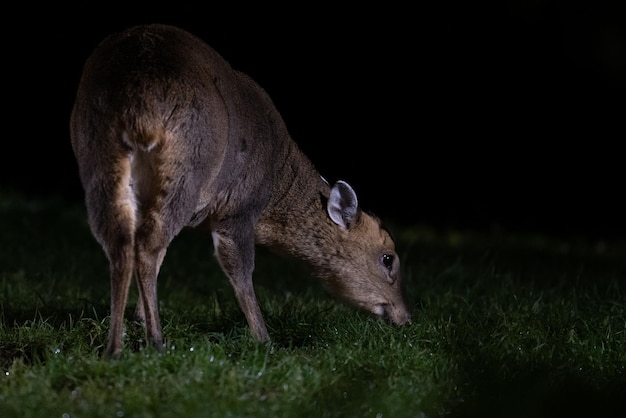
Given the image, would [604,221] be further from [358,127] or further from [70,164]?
[70,164]

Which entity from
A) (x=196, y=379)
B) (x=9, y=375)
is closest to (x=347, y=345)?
(x=196, y=379)

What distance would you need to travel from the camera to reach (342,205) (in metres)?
7.20

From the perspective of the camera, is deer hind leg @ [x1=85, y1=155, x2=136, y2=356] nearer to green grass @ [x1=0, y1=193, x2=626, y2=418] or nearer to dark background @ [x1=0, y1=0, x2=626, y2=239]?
green grass @ [x1=0, y1=193, x2=626, y2=418]

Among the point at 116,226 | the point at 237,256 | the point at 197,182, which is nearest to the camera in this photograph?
the point at 116,226

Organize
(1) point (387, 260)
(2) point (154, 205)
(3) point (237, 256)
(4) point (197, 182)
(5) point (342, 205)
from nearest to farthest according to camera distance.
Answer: (2) point (154, 205) → (4) point (197, 182) → (3) point (237, 256) → (5) point (342, 205) → (1) point (387, 260)

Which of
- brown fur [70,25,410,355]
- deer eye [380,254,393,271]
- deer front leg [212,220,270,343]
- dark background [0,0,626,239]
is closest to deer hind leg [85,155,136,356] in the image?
brown fur [70,25,410,355]

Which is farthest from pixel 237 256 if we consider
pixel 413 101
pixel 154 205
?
pixel 413 101

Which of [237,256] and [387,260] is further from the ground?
[237,256]

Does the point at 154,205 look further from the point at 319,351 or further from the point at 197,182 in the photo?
the point at 319,351

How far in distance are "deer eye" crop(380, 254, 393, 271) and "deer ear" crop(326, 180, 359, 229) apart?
0.32 metres

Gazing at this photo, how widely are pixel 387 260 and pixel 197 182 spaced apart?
188cm

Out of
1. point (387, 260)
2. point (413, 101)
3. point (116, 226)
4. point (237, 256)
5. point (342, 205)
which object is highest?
point (116, 226)

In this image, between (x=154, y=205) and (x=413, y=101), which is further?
(x=413, y=101)

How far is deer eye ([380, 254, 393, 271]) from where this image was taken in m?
7.37
